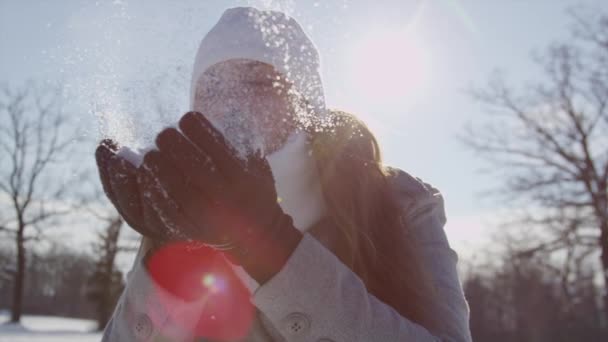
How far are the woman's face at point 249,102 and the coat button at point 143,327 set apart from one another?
23.2 inches

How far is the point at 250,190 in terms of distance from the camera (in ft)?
3.10

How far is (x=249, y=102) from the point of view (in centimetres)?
114

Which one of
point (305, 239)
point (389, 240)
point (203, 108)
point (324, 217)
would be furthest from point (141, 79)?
point (389, 240)

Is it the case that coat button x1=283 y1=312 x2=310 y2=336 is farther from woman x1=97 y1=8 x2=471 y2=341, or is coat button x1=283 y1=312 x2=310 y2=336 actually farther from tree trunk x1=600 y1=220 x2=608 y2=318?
tree trunk x1=600 y1=220 x2=608 y2=318

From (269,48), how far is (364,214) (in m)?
0.53

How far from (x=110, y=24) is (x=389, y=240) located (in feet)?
2.81

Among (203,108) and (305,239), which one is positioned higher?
(203,108)

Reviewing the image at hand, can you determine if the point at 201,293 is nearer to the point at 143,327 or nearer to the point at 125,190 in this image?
the point at 143,327

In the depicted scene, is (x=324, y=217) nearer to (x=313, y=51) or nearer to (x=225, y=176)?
(x=313, y=51)

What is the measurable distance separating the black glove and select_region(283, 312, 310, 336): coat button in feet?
0.53

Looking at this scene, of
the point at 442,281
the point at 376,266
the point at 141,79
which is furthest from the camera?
the point at 376,266

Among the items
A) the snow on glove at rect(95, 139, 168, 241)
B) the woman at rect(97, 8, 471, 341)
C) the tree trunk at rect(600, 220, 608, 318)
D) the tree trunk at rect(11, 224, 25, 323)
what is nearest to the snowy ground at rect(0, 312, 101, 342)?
the tree trunk at rect(11, 224, 25, 323)

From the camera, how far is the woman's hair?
141 centimetres

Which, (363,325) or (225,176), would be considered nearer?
(225,176)
